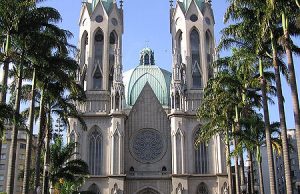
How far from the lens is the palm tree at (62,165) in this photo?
37.6 metres

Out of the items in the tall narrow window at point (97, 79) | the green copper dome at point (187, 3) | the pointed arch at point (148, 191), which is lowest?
the pointed arch at point (148, 191)

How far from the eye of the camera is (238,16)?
91.6 ft

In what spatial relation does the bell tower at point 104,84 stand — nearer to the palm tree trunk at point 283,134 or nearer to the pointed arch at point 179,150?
the pointed arch at point 179,150

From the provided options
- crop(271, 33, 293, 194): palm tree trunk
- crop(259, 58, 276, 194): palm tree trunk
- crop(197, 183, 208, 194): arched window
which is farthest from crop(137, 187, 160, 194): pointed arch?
crop(271, 33, 293, 194): palm tree trunk

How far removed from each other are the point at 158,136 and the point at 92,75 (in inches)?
440

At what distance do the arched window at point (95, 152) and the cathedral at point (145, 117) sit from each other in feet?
0.26

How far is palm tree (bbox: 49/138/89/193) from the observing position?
37594 millimetres

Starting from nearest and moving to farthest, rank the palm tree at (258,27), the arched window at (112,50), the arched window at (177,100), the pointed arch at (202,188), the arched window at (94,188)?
the palm tree at (258,27) < the arched window at (94,188) < the pointed arch at (202,188) < the arched window at (177,100) < the arched window at (112,50)

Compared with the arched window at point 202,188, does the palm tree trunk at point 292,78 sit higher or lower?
higher

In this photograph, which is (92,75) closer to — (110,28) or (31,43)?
(110,28)

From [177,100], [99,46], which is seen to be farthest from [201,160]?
[99,46]

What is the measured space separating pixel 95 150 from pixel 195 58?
17440 mm

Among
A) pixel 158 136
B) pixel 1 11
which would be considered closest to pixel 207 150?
pixel 158 136

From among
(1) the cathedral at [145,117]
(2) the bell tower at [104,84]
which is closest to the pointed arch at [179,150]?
(1) the cathedral at [145,117]
